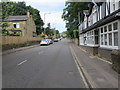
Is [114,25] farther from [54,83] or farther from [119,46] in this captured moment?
[54,83]

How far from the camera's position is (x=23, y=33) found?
A: 5559 centimetres

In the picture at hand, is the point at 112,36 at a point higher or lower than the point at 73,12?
lower

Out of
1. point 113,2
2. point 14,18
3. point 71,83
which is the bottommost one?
point 71,83

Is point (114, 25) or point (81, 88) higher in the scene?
point (114, 25)

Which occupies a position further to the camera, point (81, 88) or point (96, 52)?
point (96, 52)

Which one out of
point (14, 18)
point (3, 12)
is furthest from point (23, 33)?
point (3, 12)

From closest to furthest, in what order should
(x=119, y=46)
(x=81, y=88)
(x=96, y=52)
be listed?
(x=81, y=88)
(x=119, y=46)
(x=96, y=52)

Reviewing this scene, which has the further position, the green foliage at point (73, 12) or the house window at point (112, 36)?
the green foliage at point (73, 12)

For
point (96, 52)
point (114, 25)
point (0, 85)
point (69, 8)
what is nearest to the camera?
point (0, 85)

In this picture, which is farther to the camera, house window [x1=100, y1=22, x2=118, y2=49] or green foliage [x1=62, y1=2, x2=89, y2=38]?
green foliage [x1=62, y1=2, x2=89, y2=38]

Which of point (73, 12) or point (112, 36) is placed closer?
point (112, 36)

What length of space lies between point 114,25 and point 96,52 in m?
6.34

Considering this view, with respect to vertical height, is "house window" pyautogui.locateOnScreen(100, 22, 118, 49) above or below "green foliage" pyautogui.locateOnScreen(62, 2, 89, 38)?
below

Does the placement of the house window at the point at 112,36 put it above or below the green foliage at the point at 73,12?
below
